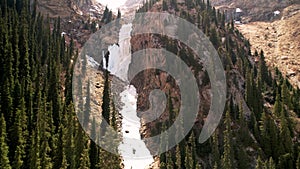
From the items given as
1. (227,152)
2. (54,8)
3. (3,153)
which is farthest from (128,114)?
(54,8)

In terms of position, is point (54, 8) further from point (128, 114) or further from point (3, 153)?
point (3, 153)

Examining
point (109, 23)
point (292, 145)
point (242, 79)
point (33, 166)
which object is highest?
point (109, 23)

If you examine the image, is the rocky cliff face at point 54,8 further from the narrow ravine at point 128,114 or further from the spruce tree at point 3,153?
the spruce tree at point 3,153

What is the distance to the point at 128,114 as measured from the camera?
5030 inches

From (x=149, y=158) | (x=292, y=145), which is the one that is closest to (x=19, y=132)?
(x=149, y=158)

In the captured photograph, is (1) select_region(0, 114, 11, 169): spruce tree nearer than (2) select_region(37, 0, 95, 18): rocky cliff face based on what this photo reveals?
Yes

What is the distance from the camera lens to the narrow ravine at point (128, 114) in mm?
104081

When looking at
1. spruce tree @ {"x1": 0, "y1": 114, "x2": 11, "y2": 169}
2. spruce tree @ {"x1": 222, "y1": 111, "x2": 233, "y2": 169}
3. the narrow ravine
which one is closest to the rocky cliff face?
the narrow ravine

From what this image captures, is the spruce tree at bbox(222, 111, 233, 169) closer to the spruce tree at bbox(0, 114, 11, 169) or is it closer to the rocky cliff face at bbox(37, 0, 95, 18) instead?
the spruce tree at bbox(0, 114, 11, 169)

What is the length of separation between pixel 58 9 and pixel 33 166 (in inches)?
5520

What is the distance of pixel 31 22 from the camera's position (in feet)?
416

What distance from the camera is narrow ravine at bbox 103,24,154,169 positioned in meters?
104

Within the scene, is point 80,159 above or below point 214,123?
below

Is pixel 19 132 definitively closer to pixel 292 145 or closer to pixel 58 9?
pixel 292 145
